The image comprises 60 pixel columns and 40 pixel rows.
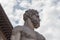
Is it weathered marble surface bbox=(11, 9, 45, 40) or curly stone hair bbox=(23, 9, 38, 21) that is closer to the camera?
weathered marble surface bbox=(11, 9, 45, 40)

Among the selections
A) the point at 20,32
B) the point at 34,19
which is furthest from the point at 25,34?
the point at 34,19

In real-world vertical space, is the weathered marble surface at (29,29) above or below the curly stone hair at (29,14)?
below

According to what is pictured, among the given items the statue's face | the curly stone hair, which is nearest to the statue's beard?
the statue's face

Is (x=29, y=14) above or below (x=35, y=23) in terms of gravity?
above

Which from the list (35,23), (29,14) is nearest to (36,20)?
(35,23)

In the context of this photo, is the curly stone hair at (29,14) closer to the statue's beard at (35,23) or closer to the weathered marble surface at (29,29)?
the weathered marble surface at (29,29)

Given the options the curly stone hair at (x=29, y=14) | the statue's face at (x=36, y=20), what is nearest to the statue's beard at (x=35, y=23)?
the statue's face at (x=36, y=20)

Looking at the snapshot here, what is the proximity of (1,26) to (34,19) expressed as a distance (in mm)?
21040

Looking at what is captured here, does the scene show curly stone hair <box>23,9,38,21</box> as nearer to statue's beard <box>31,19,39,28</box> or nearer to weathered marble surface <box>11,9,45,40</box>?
weathered marble surface <box>11,9,45,40</box>

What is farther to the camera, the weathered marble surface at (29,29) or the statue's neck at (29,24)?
the statue's neck at (29,24)

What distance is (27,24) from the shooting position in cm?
544

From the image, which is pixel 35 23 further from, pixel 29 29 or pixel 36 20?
pixel 29 29

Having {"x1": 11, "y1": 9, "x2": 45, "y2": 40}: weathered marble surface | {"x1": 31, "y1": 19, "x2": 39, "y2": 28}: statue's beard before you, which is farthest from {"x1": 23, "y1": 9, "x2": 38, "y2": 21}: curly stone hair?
{"x1": 31, "y1": 19, "x2": 39, "y2": 28}: statue's beard

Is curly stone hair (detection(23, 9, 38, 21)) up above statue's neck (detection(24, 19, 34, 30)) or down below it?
above
